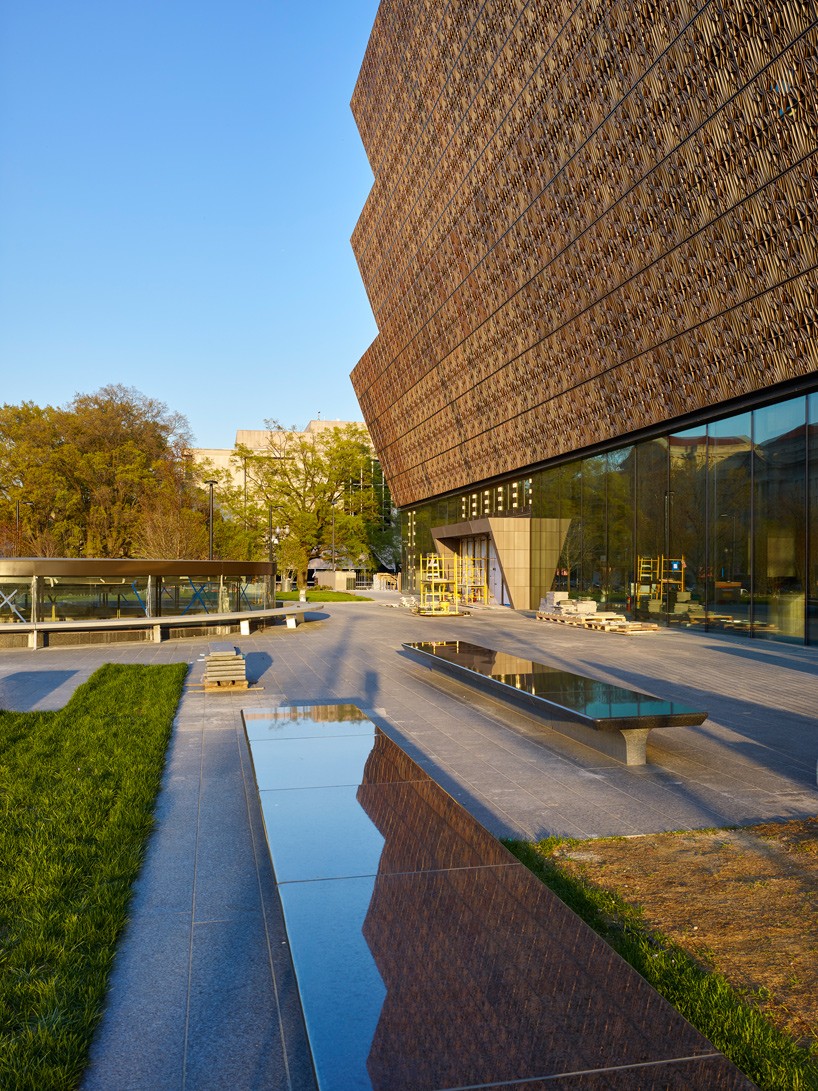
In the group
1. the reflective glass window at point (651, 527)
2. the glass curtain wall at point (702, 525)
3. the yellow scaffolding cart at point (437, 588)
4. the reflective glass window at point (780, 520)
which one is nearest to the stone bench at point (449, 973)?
the reflective glass window at point (780, 520)

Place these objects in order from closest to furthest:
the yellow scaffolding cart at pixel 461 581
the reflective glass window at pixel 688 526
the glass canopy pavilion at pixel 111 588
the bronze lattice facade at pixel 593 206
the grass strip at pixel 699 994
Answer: the grass strip at pixel 699 994
the bronze lattice facade at pixel 593 206
the glass canopy pavilion at pixel 111 588
the reflective glass window at pixel 688 526
the yellow scaffolding cart at pixel 461 581

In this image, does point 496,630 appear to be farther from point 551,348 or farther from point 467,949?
point 467,949

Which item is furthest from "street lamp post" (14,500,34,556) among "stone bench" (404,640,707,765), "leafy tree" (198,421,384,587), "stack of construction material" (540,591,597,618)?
"stone bench" (404,640,707,765)

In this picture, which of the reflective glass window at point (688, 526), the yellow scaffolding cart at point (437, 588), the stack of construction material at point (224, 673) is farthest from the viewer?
the yellow scaffolding cart at point (437, 588)

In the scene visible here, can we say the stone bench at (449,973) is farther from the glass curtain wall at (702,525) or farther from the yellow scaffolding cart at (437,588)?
the yellow scaffolding cart at (437,588)

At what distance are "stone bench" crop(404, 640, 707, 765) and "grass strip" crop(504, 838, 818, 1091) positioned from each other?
3502 millimetres

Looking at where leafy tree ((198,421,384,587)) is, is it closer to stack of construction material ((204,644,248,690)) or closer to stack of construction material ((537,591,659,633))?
stack of construction material ((537,591,659,633))

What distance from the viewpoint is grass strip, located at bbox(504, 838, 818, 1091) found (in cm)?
355

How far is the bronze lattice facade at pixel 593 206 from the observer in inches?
663

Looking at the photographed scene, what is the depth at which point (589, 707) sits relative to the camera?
9445 millimetres

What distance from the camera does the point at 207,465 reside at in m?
67.2

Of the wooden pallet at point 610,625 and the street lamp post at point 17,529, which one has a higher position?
the street lamp post at point 17,529

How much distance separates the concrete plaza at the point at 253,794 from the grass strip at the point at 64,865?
0.16 m

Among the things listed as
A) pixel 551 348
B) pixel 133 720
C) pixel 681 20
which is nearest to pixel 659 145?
pixel 681 20
